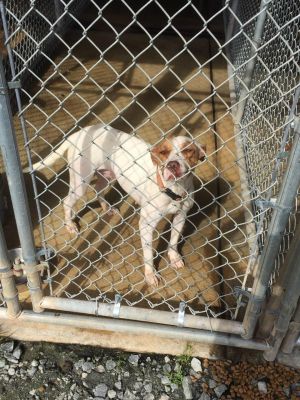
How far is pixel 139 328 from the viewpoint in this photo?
228cm

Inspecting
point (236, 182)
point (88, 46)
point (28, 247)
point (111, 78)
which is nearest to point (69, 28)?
point (88, 46)

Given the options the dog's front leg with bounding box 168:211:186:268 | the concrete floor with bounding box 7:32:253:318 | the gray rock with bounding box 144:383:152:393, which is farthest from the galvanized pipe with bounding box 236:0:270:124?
the gray rock with bounding box 144:383:152:393

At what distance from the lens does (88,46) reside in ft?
17.9

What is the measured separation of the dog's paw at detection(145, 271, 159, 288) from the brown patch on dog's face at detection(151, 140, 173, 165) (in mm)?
743

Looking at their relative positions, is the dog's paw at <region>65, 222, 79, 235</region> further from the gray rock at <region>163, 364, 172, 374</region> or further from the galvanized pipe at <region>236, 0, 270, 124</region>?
the galvanized pipe at <region>236, 0, 270, 124</region>

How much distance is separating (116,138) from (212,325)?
4.24 ft

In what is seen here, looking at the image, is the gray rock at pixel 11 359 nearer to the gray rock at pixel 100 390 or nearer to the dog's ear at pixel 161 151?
the gray rock at pixel 100 390

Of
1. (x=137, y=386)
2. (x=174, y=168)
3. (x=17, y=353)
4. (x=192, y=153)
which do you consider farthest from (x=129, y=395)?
(x=192, y=153)

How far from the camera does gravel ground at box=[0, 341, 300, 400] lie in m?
2.24

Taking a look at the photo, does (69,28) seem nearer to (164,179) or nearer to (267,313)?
(164,179)

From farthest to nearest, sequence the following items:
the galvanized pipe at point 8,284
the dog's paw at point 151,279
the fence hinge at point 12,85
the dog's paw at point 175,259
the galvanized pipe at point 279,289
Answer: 1. the dog's paw at point 175,259
2. the dog's paw at point 151,279
3. the galvanized pipe at point 8,284
4. the galvanized pipe at point 279,289
5. the fence hinge at point 12,85

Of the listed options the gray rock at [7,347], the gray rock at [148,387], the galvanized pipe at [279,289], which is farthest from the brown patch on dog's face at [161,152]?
the gray rock at [7,347]

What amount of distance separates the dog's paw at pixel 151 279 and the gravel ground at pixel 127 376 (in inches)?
18.1

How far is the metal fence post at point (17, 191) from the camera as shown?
1605mm
